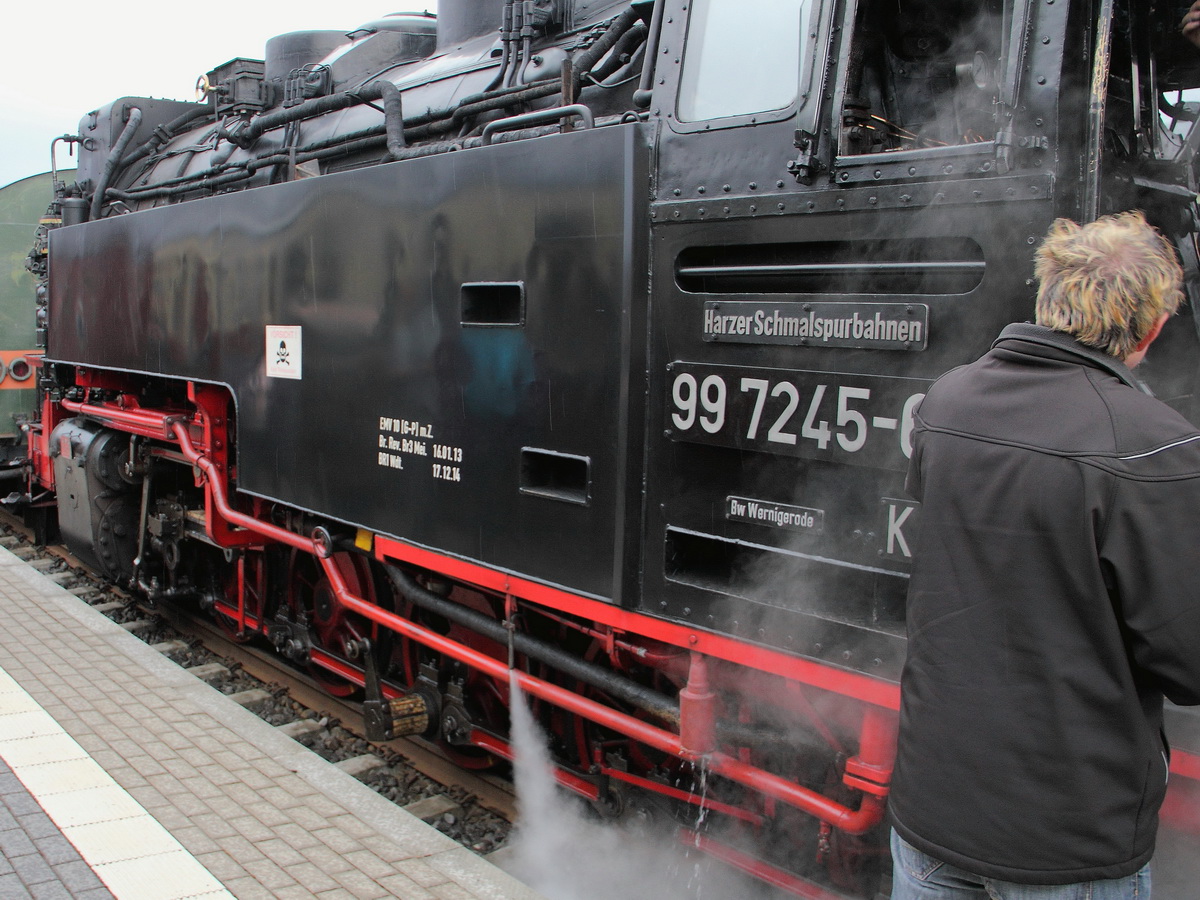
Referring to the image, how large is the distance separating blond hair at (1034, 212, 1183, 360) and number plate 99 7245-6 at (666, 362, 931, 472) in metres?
0.45

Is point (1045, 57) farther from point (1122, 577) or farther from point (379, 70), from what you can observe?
point (379, 70)

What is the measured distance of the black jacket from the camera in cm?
142

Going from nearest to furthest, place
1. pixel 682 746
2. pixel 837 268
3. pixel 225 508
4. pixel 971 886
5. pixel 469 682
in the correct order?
1. pixel 971 886
2. pixel 837 268
3. pixel 682 746
4. pixel 469 682
5. pixel 225 508

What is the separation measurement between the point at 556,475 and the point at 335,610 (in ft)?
7.20

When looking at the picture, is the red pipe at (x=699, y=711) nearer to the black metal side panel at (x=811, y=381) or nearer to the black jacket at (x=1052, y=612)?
the black metal side panel at (x=811, y=381)

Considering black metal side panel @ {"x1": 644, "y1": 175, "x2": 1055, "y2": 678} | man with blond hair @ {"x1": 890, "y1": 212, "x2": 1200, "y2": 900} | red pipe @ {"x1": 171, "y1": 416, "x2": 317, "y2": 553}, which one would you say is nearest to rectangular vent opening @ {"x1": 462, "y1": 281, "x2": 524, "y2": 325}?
black metal side panel @ {"x1": 644, "y1": 175, "x2": 1055, "y2": 678}

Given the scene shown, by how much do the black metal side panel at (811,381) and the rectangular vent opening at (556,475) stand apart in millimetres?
224

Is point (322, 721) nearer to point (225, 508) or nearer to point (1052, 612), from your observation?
point (225, 508)

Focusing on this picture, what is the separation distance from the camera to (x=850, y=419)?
2150 mm

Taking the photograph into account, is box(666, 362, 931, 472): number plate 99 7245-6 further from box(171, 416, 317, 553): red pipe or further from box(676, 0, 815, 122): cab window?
box(171, 416, 317, 553): red pipe

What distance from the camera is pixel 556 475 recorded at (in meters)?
2.89

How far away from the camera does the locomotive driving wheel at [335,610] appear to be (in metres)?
4.46

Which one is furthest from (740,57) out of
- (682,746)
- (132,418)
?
(132,418)

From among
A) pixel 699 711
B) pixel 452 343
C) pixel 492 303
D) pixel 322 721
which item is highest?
pixel 492 303
